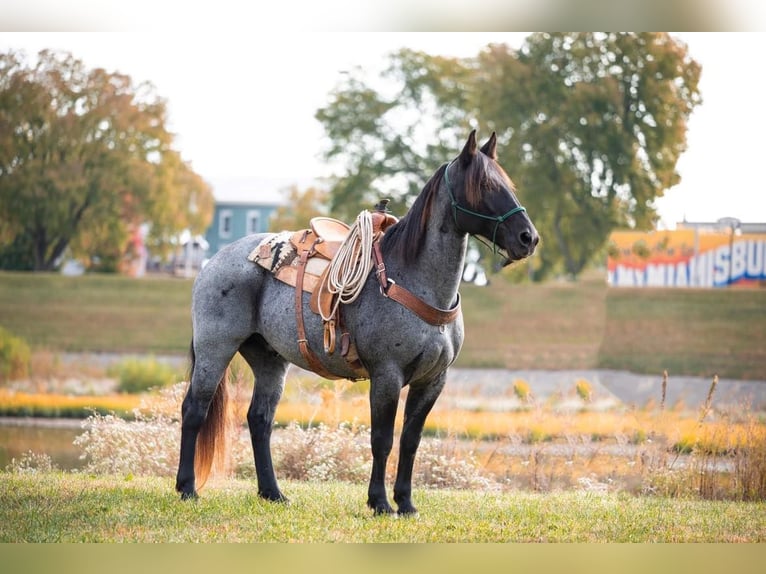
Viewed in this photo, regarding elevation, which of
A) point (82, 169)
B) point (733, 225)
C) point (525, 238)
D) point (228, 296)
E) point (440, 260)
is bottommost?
point (228, 296)

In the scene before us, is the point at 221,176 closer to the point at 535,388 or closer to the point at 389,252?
the point at 535,388

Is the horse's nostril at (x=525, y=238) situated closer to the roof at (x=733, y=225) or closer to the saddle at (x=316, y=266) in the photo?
the saddle at (x=316, y=266)

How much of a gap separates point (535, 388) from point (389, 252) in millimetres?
10490

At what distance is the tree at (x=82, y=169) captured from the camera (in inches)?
593

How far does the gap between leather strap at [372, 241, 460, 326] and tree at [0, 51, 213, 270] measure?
10.7 m

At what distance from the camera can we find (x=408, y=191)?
64.1 ft

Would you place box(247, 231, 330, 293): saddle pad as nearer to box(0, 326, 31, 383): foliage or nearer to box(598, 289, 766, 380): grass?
box(598, 289, 766, 380): grass

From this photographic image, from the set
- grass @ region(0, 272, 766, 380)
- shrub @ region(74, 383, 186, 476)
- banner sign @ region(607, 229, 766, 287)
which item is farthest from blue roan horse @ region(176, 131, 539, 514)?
grass @ region(0, 272, 766, 380)

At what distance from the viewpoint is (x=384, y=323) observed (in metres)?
5.30

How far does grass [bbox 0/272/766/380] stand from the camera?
48.2 feet

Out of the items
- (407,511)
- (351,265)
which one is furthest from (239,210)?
(407,511)

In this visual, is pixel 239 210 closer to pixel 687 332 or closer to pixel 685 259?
pixel 687 332

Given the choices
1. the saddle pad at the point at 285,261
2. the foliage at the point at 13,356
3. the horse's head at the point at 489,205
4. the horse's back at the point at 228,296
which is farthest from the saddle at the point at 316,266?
the foliage at the point at 13,356

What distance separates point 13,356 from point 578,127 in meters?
10.2
